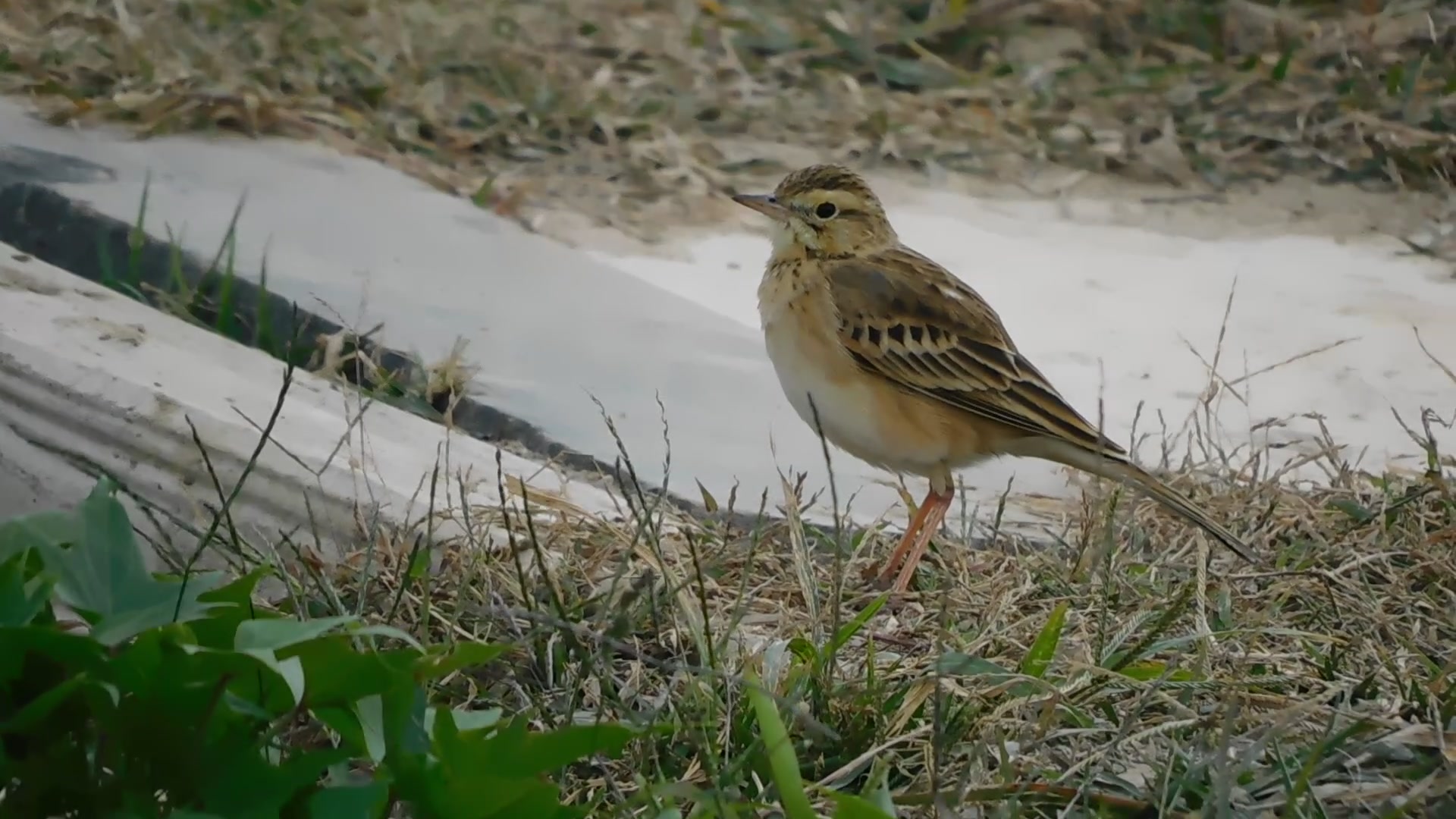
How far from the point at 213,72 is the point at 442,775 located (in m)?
5.37

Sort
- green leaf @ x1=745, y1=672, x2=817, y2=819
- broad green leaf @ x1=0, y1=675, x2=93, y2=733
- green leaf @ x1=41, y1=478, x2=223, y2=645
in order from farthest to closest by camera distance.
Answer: green leaf @ x1=745, y1=672, x2=817, y2=819, green leaf @ x1=41, y1=478, x2=223, y2=645, broad green leaf @ x1=0, y1=675, x2=93, y2=733

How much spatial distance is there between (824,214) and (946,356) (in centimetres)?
56

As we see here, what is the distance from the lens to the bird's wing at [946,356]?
13.4 feet

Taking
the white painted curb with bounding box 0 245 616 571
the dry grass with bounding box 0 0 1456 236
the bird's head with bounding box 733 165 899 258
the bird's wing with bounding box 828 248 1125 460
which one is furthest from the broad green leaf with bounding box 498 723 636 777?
the dry grass with bounding box 0 0 1456 236

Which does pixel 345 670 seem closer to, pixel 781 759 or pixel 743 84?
pixel 781 759

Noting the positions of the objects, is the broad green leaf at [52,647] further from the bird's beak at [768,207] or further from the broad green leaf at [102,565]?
the bird's beak at [768,207]

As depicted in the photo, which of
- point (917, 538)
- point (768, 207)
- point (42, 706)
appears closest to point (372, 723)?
point (42, 706)

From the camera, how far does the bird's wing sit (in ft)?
13.4

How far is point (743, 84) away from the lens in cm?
816

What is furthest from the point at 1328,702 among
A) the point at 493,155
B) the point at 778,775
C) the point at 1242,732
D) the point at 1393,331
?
the point at 493,155

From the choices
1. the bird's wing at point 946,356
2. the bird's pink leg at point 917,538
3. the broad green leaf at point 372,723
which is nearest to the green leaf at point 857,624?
the bird's pink leg at point 917,538

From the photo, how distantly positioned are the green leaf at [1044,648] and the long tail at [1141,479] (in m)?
0.41

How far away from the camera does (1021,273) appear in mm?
6289

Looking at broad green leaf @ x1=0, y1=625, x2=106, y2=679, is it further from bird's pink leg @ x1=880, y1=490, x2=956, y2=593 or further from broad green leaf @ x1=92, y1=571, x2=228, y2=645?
bird's pink leg @ x1=880, y1=490, x2=956, y2=593
